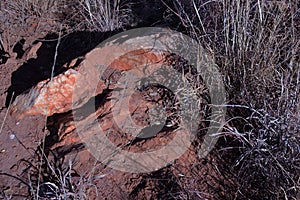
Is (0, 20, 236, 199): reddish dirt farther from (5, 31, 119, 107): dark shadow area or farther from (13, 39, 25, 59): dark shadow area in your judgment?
(13, 39, 25, 59): dark shadow area

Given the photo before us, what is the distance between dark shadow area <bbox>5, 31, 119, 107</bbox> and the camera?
8.36ft

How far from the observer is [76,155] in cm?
197

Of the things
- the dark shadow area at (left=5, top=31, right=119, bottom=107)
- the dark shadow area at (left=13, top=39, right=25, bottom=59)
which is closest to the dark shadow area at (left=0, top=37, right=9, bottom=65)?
the dark shadow area at (left=13, top=39, right=25, bottom=59)

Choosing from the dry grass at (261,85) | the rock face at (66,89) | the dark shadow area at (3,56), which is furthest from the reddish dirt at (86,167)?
the dark shadow area at (3,56)

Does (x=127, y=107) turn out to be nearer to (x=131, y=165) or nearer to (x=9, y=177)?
(x=131, y=165)

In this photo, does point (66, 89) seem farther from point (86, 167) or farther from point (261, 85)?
point (261, 85)

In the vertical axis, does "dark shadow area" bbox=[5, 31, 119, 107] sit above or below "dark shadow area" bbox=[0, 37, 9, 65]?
below

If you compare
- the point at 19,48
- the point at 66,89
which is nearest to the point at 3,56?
the point at 19,48

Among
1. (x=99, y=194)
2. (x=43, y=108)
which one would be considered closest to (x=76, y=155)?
(x=99, y=194)

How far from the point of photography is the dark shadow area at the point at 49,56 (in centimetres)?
255

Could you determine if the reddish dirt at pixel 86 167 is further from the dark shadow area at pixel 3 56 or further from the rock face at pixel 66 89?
the dark shadow area at pixel 3 56

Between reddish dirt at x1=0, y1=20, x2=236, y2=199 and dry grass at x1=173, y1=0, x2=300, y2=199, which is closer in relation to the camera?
dry grass at x1=173, y1=0, x2=300, y2=199

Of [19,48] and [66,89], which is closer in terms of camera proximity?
[66,89]

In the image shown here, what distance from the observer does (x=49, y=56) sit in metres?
2.74
